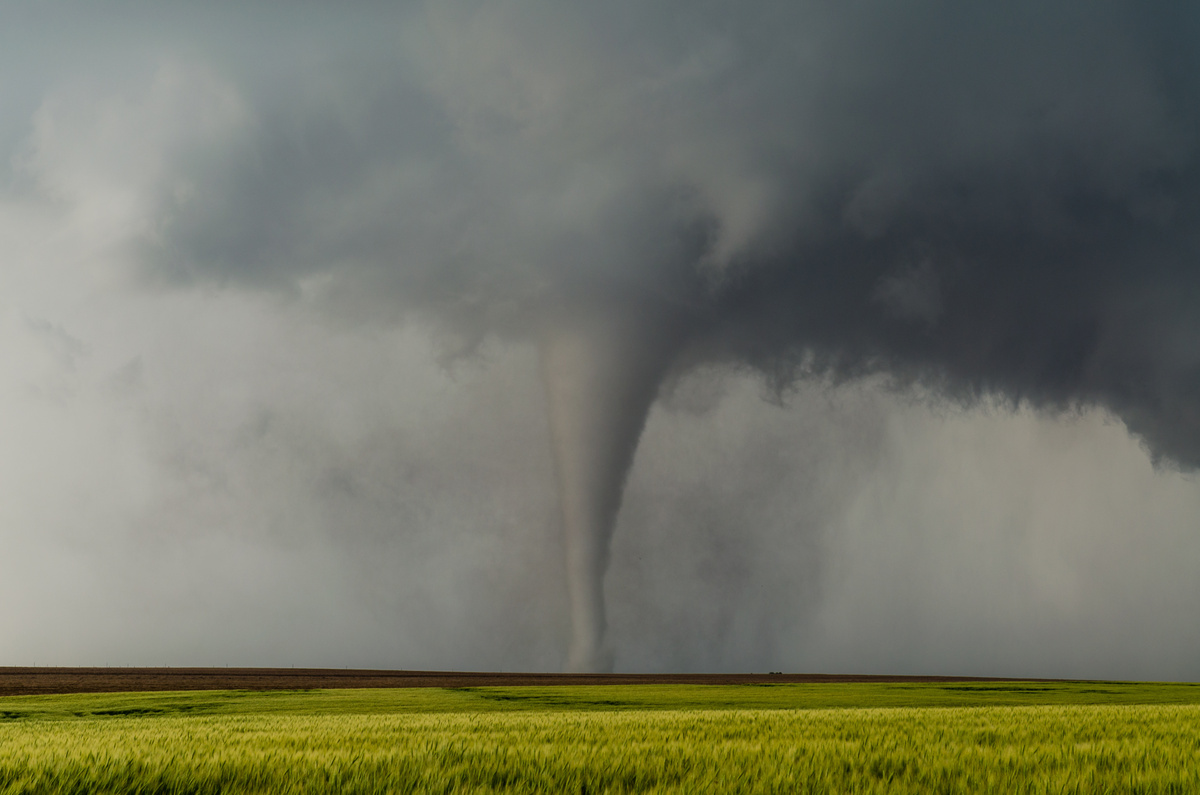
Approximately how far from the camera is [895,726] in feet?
32.7

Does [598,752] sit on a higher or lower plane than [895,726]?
higher

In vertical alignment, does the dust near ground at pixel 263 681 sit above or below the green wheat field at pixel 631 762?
below

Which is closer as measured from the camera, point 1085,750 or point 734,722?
point 1085,750

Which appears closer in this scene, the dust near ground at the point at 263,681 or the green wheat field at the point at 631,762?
the green wheat field at the point at 631,762

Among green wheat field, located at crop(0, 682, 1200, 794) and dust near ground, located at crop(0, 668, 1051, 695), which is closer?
green wheat field, located at crop(0, 682, 1200, 794)

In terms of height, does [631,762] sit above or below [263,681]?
above

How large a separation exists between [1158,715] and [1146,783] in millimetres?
8826

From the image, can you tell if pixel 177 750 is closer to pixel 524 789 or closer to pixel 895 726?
pixel 524 789

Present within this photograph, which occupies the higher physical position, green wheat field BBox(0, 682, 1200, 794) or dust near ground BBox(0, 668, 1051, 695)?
green wheat field BBox(0, 682, 1200, 794)

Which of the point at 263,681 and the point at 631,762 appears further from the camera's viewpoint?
the point at 263,681

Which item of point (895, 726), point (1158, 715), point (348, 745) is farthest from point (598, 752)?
point (1158, 715)

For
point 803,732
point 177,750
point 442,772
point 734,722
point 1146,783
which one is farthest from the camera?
point 734,722

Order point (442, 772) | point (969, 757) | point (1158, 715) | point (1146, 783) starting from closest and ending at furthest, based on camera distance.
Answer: point (1146, 783), point (442, 772), point (969, 757), point (1158, 715)

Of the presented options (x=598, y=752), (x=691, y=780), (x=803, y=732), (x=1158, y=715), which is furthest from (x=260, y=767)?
(x=1158, y=715)
